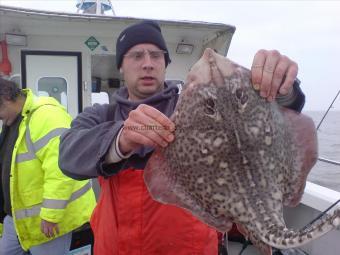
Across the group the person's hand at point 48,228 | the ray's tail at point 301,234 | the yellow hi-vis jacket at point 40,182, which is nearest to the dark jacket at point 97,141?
the ray's tail at point 301,234

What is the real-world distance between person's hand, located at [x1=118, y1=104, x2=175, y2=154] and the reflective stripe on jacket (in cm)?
63

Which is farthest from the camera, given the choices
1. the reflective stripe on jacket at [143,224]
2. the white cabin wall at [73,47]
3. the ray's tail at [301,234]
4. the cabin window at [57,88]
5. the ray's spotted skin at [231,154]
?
the cabin window at [57,88]

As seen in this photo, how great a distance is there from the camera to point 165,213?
2459mm

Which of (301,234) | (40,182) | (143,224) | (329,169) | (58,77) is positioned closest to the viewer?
(301,234)

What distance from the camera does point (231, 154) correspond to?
173cm

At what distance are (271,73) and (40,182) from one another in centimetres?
297

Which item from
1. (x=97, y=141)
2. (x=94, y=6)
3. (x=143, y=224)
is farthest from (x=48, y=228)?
(x=94, y=6)

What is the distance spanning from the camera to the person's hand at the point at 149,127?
1.78 m

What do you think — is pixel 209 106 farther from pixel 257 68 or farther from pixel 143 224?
pixel 143 224

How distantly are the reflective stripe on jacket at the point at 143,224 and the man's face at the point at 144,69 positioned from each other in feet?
1.82

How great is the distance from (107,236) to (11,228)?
213 cm

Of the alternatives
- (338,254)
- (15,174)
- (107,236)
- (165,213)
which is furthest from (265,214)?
(15,174)

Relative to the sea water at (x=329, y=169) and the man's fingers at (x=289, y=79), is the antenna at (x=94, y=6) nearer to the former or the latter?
the sea water at (x=329, y=169)

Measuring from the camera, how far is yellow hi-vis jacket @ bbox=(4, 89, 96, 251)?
3.82 metres
